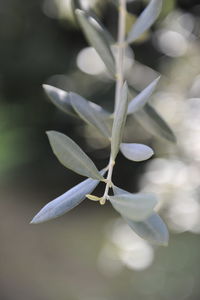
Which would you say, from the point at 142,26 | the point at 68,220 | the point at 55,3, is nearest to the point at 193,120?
the point at 55,3

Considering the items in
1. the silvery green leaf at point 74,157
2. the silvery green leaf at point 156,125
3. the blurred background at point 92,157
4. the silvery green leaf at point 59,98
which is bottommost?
the blurred background at point 92,157

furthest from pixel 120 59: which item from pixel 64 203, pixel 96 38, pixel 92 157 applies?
pixel 92 157

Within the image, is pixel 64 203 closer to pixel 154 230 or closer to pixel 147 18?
pixel 154 230

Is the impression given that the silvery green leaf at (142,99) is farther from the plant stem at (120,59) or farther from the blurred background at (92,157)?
the blurred background at (92,157)

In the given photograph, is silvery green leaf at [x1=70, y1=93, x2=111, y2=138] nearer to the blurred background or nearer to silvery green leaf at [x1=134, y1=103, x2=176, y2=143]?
silvery green leaf at [x1=134, y1=103, x2=176, y2=143]

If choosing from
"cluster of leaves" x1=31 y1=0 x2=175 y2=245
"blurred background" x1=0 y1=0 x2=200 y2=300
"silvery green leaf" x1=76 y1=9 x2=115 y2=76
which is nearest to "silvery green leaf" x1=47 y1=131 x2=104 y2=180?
"cluster of leaves" x1=31 y1=0 x2=175 y2=245

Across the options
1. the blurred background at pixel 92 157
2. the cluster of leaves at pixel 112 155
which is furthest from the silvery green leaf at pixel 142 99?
the blurred background at pixel 92 157
